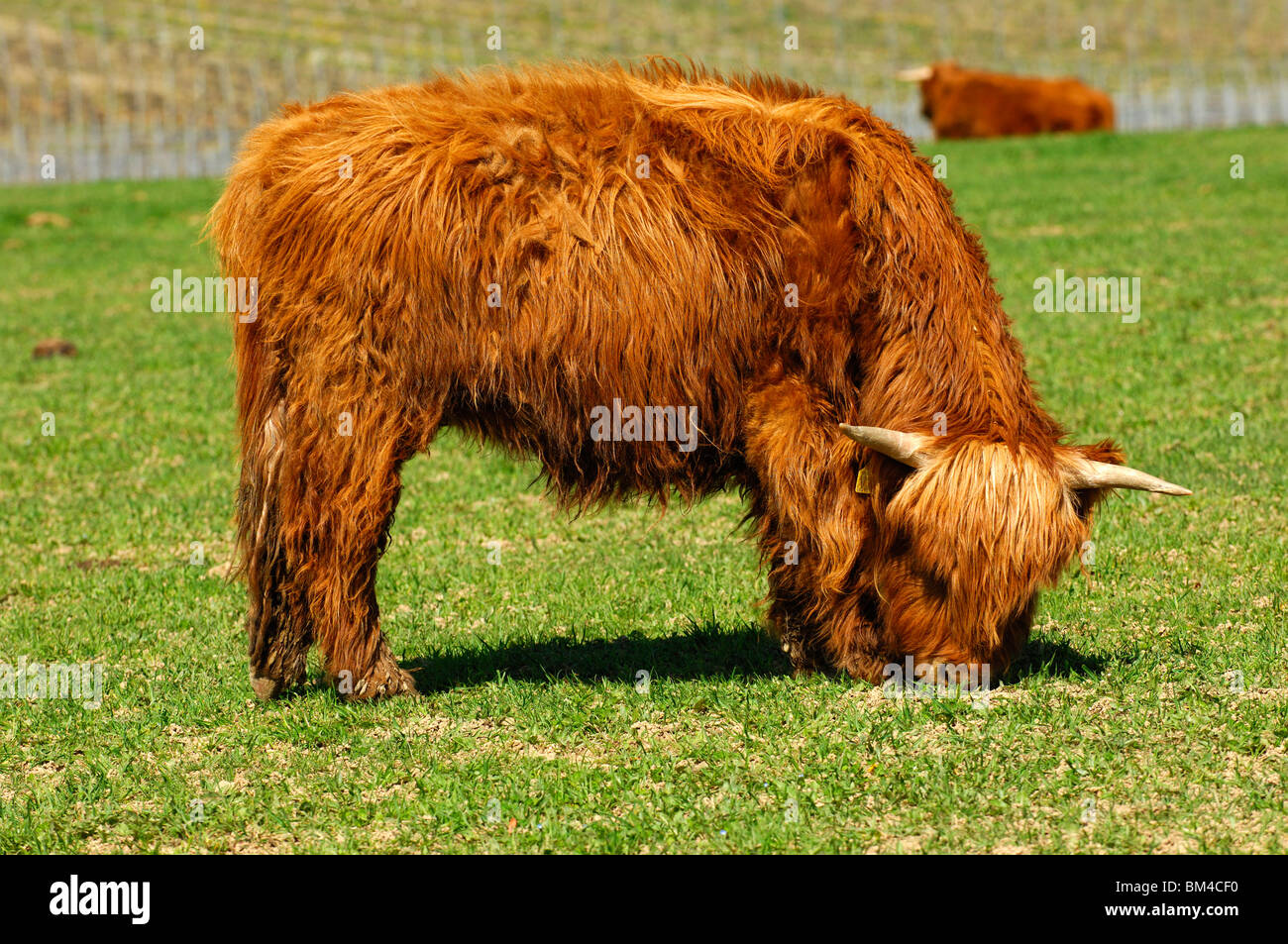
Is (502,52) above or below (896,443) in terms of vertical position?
above

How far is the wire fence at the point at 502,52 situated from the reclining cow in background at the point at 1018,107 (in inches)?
82.7

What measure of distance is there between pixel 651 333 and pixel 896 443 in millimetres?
1005

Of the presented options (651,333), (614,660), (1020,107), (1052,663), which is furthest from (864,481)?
(1020,107)

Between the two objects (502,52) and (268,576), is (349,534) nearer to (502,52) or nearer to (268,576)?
(268,576)

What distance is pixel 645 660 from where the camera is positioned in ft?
21.6

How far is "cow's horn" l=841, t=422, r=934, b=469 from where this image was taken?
544cm

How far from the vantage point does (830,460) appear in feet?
18.8

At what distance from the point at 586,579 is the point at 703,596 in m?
0.70

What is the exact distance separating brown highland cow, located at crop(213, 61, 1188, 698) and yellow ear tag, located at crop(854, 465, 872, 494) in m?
0.03

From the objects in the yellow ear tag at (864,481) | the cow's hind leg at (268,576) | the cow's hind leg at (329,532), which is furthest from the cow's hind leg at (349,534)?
the yellow ear tag at (864,481)

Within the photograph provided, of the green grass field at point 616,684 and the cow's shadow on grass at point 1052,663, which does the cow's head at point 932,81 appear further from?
the cow's shadow on grass at point 1052,663

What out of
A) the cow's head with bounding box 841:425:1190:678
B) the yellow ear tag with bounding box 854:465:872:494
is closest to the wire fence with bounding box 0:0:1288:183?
the yellow ear tag with bounding box 854:465:872:494
